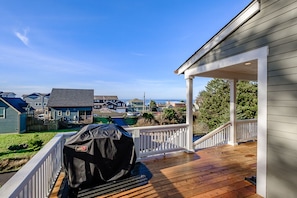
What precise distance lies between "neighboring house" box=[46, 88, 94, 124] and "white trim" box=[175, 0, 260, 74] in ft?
57.1

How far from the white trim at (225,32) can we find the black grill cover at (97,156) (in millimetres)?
3100

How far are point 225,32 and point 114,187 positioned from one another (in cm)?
394

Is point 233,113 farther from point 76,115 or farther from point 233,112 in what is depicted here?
point 76,115

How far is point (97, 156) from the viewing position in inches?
95.3

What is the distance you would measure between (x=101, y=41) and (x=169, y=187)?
11851 mm

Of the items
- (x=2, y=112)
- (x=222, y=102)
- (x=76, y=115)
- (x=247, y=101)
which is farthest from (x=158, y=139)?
(x=2, y=112)

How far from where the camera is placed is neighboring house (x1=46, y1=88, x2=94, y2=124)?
18.6 metres

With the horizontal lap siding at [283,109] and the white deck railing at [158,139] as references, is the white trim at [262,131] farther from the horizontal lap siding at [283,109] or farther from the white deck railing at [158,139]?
the white deck railing at [158,139]

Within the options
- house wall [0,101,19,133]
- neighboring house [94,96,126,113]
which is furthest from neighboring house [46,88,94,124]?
neighboring house [94,96,126,113]

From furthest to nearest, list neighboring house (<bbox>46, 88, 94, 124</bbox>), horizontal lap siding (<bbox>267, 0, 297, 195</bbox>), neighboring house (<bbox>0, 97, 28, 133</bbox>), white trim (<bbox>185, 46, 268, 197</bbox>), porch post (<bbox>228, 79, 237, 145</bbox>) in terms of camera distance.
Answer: neighboring house (<bbox>46, 88, 94, 124</bbox>) < neighboring house (<bbox>0, 97, 28, 133</bbox>) < porch post (<bbox>228, 79, 237, 145</bbox>) < white trim (<bbox>185, 46, 268, 197</bbox>) < horizontal lap siding (<bbox>267, 0, 297, 195</bbox>)

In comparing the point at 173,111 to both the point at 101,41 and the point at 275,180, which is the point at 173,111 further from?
the point at 275,180

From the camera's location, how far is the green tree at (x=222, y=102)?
11430 mm

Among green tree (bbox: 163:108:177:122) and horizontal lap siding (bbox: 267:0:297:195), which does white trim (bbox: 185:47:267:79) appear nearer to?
horizontal lap siding (bbox: 267:0:297:195)

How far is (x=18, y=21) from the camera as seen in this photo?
7066mm
